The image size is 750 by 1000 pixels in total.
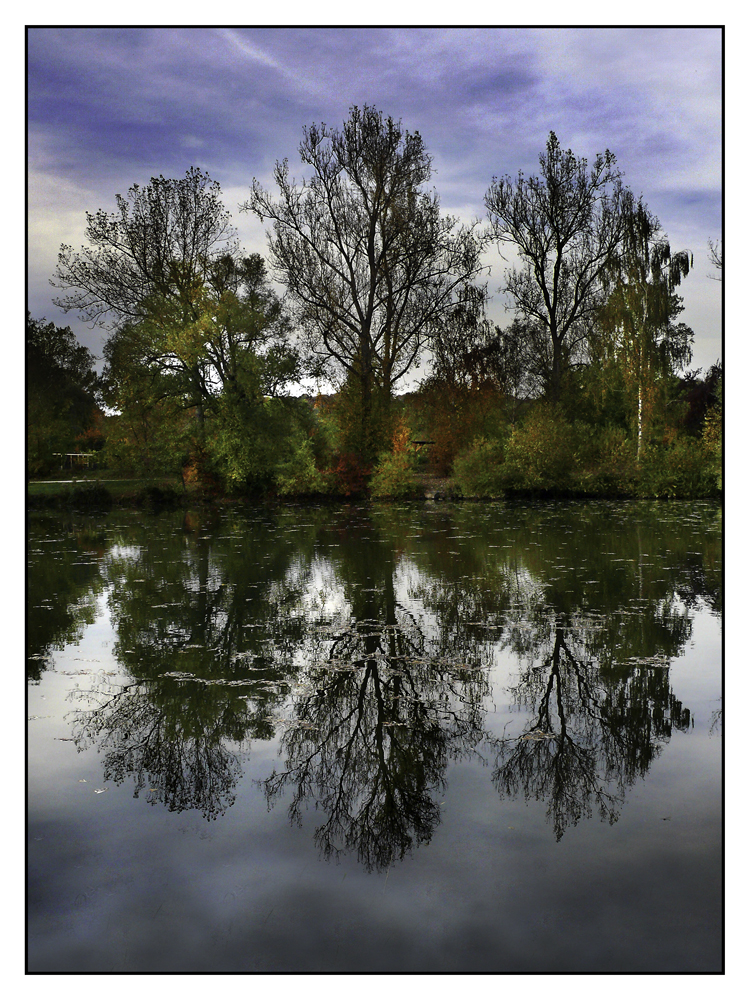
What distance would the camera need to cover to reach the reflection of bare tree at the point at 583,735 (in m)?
4.92

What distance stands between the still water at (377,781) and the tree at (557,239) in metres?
22.5

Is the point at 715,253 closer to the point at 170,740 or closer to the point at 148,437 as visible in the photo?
the point at 170,740

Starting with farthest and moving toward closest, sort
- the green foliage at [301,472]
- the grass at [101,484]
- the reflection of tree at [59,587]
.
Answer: the green foliage at [301,472], the grass at [101,484], the reflection of tree at [59,587]

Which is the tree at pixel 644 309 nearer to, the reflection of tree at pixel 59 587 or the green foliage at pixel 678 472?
the green foliage at pixel 678 472

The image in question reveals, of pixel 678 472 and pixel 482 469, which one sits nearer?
pixel 678 472

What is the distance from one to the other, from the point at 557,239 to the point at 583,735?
1121 inches

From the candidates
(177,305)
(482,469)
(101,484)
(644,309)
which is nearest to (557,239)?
(644,309)

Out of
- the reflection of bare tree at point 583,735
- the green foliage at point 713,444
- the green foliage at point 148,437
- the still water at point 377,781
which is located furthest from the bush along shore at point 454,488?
the reflection of bare tree at point 583,735

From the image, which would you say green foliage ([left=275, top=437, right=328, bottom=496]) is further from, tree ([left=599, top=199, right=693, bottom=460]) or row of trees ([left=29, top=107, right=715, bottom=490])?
tree ([left=599, top=199, right=693, bottom=460])

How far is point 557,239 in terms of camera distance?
1230 inches

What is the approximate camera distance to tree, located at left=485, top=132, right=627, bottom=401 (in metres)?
29.9

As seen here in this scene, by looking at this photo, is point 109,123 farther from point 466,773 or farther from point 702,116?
point 466,773

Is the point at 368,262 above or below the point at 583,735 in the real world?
above

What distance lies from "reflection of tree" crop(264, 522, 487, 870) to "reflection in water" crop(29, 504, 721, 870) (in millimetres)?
18
